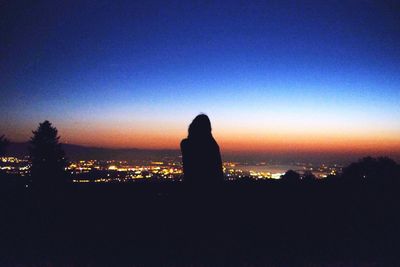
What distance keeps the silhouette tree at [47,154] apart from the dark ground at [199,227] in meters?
23.1

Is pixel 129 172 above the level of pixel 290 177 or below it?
below

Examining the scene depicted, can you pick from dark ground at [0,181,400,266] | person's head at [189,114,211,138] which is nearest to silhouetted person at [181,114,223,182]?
person's head at [189,114,211,138]

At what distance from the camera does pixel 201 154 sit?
756cm

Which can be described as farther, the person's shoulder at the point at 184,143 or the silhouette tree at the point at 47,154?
the silhouette tree at the point at 47,154

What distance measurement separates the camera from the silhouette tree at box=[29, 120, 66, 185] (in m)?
29.7

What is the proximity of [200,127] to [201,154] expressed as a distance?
65 cm

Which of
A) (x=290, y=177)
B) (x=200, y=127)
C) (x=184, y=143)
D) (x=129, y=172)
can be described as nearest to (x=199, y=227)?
(x=184, y=143)

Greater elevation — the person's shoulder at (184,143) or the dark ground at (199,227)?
the person's shoulder at (184,143)

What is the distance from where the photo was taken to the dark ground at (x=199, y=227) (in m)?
6.61

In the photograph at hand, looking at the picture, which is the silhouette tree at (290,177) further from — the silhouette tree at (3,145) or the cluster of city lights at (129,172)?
the silhouette tree at (3,145)

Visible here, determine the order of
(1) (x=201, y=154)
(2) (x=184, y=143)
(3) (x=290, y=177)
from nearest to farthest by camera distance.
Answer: (1) (x=201, y=154) → (2) (x=184, y=143) → (3) (x=290, y=177)

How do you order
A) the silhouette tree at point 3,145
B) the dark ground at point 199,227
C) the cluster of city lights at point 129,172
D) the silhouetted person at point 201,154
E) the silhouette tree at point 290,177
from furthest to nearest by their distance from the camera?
the silhouette tree at point 3,145
the cluster of city lights at point 129,172
the silhouette tree at point 290,177
the silhouetted person at point 201,154
the dark ground at point 199,227

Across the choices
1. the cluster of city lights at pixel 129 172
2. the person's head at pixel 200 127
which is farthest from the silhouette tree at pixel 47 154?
the person's head at pixel 200 127

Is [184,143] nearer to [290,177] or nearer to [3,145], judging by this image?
[290,177]
